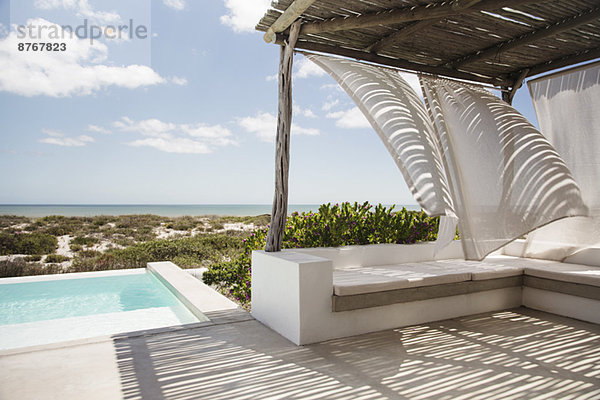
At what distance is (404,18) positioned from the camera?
10.2 feet

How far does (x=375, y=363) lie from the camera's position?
250 cm

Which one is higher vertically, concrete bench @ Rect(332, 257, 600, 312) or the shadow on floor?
concrete bench @ Rect(332, 257, 600, 312)

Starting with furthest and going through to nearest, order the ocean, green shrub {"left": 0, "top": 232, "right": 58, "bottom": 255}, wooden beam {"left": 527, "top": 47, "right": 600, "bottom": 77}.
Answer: the ocean
green shrub {"left": 0, "top": 232, "right": 58, "bottom": 255}
wooden beam {"left": 527, "top": 47, "right": 600, "bottom": 77}

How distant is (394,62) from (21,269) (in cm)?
846

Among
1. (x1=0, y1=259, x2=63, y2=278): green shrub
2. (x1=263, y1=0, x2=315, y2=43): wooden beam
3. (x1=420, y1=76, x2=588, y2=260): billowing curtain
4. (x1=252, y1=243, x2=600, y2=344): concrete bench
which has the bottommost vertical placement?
(x1=0, y1=259, x2=63, y2=278): green shrub

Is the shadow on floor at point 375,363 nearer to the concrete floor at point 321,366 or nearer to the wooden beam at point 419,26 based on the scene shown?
the concrete floor at point 321,366

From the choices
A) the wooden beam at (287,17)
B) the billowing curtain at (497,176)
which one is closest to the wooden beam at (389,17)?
the wooden beam at (287,17)

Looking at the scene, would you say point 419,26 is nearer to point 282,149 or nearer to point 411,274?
point 282,149

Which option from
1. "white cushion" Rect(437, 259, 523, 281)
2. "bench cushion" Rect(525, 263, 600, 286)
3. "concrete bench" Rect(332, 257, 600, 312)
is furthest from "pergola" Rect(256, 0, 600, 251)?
"bench cushion" Rect(525, 263, 600, 286)

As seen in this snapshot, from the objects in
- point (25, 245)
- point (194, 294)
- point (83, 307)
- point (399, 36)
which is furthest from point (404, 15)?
point (25, 245)

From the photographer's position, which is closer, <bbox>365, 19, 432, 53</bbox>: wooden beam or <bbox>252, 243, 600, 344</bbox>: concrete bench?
<bbox>252, 243, 600, 344</bbox>: concrete bench

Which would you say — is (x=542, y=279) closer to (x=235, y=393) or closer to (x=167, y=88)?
(x=235, y=393)

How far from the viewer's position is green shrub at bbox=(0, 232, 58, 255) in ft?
33.8

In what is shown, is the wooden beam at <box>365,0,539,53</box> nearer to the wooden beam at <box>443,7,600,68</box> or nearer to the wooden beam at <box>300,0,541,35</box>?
the wooden beam at <box>300,0,541,35</box>
